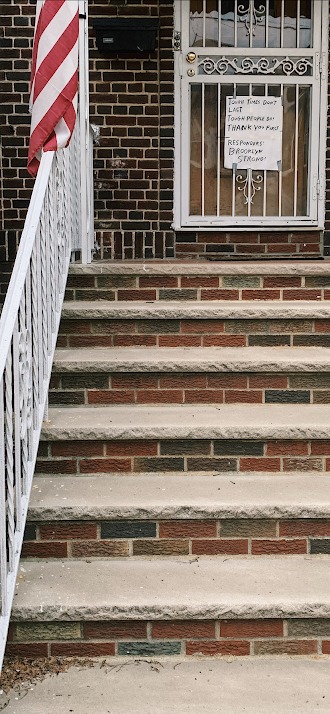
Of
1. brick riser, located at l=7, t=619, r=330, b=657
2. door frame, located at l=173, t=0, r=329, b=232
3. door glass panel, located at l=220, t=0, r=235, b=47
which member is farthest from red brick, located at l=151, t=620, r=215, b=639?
door glass panel, located at l=220, t=0, r=235, b=47

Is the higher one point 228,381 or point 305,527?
point 228,381

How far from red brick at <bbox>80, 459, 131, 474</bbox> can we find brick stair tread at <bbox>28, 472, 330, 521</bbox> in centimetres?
3

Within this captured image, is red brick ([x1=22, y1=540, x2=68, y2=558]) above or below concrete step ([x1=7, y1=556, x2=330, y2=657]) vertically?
above

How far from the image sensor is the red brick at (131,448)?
344 cm

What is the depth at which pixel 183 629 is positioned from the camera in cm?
285

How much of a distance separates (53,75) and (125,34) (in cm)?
206

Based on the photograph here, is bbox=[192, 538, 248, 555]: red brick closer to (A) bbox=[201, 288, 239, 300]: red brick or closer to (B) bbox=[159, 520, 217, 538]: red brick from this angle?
(B) bbox=[159, 520, 217, 538]: red brick

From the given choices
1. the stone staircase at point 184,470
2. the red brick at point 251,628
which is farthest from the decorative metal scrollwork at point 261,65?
the red brick at point 251,628

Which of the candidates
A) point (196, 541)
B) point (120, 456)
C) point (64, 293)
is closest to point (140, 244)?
point (64, 293)

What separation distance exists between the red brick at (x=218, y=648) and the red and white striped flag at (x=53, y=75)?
2187mm

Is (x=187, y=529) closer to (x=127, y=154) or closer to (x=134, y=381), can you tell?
(x=134, y=381)

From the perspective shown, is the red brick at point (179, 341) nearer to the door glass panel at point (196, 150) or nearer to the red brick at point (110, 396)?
the red brick at point (110, 396)

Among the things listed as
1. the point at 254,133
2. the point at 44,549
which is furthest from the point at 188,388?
the point at 254,133

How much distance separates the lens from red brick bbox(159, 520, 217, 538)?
3145mm
